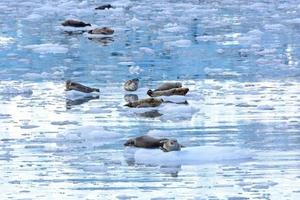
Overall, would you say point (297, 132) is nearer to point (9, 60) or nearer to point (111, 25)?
point (9, 60)

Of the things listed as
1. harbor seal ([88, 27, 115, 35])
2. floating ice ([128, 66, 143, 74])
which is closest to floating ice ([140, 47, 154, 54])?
floating ice ([128, 66, 143, 74])

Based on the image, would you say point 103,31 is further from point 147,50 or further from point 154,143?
point 154,143

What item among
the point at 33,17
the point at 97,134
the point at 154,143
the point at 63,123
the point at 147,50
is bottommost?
the point at 154,143

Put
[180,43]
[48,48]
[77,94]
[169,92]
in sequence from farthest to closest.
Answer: [180,43] → [48,48] → [77,94] → [169,92]

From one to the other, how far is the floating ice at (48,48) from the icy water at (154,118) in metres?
0.04

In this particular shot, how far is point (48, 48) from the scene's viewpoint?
1864 cm

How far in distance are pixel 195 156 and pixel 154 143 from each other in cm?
64

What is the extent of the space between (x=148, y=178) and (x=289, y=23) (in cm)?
1632

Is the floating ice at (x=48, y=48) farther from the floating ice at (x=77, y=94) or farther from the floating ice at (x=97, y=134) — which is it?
the floating ice at (x=97, y=134)

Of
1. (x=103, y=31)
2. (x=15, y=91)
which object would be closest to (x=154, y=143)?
(x=15, y=91)

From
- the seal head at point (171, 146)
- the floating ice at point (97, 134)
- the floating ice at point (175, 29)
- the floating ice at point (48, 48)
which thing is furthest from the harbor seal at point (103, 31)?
the seal head at point (171, 146)

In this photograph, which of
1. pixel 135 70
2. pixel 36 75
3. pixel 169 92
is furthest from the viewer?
pixel 135 70

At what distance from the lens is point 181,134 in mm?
9977

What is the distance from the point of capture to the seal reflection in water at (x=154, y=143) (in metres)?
→ 8.85
